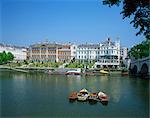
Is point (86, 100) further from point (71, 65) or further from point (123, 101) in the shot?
point (71, 65)

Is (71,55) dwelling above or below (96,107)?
above

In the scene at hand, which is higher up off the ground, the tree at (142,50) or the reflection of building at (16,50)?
the reflection of building at (16,50)

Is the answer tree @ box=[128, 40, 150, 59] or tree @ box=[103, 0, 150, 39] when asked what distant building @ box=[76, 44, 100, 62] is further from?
tree @ box=[103, 0, 150, 39]

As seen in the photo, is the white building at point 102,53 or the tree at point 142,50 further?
the white building at point 102,53

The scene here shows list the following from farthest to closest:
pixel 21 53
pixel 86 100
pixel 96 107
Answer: pixel 21 53
pixel 86 100
pixel 96 107

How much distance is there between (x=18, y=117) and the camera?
1160 centimetres

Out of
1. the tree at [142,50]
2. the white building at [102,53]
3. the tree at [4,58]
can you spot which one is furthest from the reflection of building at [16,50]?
the tree at [142,50]

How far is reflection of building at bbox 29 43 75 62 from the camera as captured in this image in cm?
5891

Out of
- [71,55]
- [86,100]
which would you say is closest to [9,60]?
[71,55]

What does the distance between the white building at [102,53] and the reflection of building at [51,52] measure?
2.03m

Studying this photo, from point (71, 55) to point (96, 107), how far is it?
147ft

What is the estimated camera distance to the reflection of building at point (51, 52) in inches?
2319

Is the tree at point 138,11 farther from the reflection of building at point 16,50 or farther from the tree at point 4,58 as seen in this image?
the reflection of building at point 16,50

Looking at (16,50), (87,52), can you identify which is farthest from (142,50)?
(16,50)
